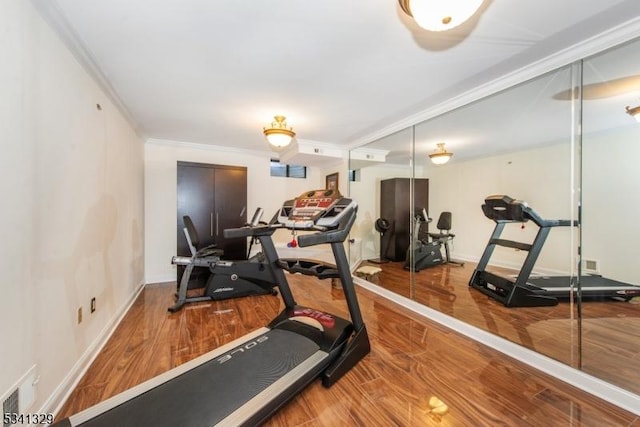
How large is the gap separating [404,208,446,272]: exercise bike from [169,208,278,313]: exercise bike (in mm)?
2131

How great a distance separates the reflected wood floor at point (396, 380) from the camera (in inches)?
58.1

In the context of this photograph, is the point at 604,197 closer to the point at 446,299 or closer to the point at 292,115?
the point at 446,299

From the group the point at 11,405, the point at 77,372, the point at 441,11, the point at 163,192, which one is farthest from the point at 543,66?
the point at 163,192

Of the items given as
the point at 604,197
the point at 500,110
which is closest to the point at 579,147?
the point at 604,197

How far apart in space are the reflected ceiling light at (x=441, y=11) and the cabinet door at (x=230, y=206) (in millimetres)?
3698

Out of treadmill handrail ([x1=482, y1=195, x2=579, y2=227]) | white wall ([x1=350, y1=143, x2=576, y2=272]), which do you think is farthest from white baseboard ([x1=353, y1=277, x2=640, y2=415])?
treadmill handrail ([x1=482, y1=195, x2=579, y2=227])

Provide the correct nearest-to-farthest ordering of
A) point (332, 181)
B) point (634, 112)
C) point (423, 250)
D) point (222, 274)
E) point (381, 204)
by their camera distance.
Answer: point (634, 112), point (222, 274), point (423, 250), point (381, 204), point (332, 181)

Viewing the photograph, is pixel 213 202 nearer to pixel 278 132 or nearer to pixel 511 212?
pixel 278 132

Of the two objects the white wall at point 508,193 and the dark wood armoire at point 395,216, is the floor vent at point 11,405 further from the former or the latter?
the dark wood armoire at point 395,216

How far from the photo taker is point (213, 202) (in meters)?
4.23

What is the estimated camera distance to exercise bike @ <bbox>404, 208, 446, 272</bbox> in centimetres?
372

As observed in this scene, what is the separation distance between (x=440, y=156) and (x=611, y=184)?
1878 millimetres

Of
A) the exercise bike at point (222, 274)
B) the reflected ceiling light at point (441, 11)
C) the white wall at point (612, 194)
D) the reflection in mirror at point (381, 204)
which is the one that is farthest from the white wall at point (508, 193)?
the exercise bike at point (222, 274)

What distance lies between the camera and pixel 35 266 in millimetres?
1344
